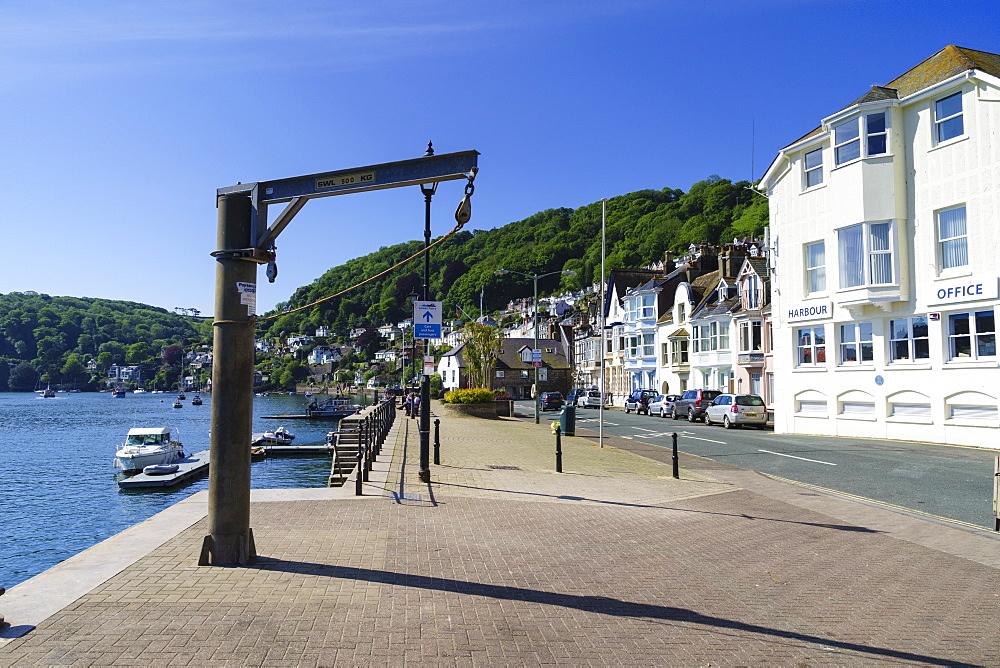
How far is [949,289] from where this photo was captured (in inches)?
893

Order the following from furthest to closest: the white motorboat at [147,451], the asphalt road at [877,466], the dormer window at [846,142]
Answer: the white motorboat at [147,451]
the dormer window at [846,142]
the asphalt road at [877,466]

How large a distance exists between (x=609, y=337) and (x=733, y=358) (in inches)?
940

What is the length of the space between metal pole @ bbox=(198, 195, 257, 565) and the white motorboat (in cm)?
3117

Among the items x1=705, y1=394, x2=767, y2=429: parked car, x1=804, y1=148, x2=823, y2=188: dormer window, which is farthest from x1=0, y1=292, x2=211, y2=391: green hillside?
x1=804, y1=148, x2=823, y2=188: dormer window

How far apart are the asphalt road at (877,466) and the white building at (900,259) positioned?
1579mm

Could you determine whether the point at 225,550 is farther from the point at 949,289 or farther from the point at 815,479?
the point at 949,289

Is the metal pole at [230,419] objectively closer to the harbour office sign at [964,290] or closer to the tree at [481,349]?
the harbour office sign at [964,290]

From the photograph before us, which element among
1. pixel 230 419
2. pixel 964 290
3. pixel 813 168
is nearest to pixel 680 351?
pixel 813 168

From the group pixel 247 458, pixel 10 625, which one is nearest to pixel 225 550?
pixel 247 458

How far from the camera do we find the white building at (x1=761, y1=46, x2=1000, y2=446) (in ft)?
71.5

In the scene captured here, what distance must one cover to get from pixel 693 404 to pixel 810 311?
11.5 metres

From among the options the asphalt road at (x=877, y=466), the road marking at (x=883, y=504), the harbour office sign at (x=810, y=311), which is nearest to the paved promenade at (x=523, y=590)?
the road marking at (x=883, y=504)

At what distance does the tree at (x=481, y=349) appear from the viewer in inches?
2142

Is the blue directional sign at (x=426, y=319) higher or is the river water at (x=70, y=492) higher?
the blue directional sign at (x=426, y=319)
